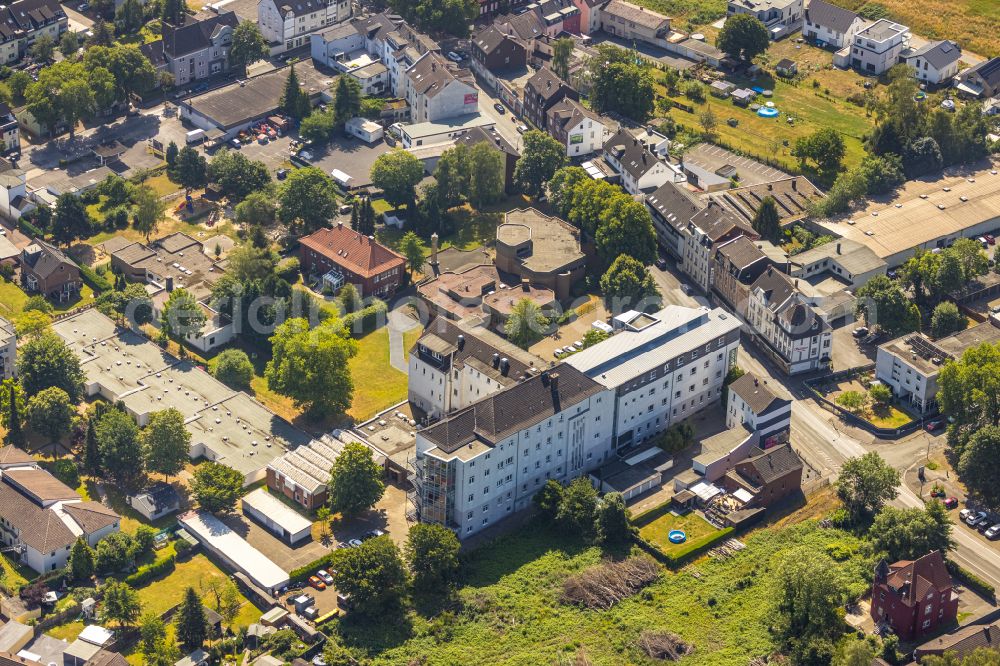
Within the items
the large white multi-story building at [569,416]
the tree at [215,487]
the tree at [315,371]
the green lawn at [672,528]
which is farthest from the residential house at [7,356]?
the green lawn at [672,528]

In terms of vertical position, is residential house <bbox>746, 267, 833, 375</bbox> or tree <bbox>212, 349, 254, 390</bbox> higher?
residential house <bbox>746, 267, 833, 375</bbox>

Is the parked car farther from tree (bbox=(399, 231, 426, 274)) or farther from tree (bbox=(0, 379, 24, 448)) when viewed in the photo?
tree (bbox=(0, 379, 24, 448))

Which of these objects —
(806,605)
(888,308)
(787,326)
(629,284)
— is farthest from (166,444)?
(888,308)

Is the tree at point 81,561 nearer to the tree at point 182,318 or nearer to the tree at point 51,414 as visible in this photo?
the tree at point 51,414

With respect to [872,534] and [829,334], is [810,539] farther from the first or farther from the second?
[829,334]

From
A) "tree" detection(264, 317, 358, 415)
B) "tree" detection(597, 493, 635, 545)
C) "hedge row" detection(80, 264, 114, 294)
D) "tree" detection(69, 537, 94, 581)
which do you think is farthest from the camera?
"hedge row" detection(80, 264, 114, 294)

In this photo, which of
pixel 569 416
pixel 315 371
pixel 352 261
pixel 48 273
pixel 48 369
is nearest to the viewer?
pixel 569 416

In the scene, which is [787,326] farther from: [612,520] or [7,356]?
[7,356]

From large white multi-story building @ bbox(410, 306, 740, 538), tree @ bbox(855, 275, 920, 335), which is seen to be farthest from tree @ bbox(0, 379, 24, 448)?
tree @ bbox(855, 275, 920, 335)
